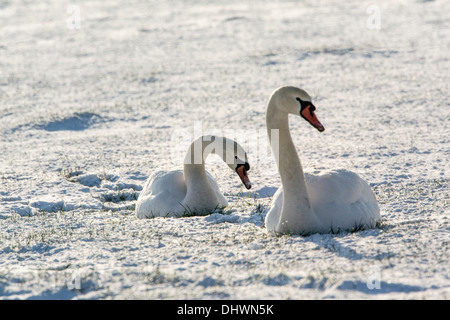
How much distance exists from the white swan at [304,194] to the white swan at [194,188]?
993mm

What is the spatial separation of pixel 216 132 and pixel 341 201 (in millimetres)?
5662

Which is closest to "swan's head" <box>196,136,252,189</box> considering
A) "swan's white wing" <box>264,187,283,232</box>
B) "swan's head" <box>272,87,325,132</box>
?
"swan's white wing" <box>264,187,283,232</box>

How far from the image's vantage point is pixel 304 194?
5492 millimetres

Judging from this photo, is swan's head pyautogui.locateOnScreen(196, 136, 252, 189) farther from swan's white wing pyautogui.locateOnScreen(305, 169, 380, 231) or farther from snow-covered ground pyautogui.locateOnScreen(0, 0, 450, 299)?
swan's white wing pyautogui.locateOnScreen(305, 169, 380, 231)

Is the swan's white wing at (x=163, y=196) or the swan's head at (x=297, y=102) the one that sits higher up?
the swan's head at (x=297, y=102)

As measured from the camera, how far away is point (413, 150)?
931cm

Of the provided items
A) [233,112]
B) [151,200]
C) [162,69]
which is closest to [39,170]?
[151,200]

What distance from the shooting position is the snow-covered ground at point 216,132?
15.7 feet

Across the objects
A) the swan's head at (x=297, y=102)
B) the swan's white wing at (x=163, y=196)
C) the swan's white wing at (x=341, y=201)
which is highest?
the swan's head at (x=297, y=102)

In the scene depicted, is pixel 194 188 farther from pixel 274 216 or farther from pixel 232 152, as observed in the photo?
pixel 274 216

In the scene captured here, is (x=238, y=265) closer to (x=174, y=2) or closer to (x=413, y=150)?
(x=413, y=150)

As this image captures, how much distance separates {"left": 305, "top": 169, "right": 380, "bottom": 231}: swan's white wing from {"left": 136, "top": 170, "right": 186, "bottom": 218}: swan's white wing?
5.14 feet

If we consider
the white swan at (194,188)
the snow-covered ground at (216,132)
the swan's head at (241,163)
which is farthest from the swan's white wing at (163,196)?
the swan's head at (241,163)

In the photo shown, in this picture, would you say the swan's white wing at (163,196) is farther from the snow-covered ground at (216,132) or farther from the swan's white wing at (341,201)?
the swan's white wing at (341,201)
